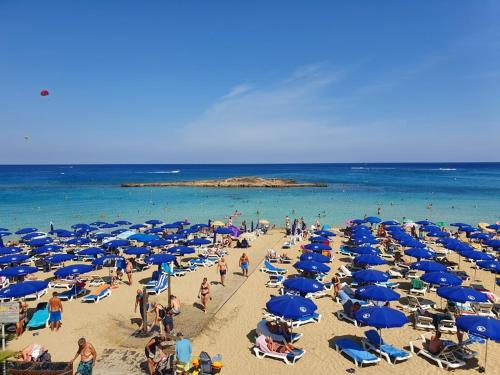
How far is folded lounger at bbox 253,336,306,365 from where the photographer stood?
9.59 metres

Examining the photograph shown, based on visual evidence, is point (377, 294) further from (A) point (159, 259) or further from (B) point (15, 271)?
(B) point (15, 271)

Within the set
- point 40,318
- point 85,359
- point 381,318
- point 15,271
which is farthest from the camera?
point 15,271

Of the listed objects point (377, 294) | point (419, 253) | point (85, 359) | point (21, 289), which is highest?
point (377, 294)

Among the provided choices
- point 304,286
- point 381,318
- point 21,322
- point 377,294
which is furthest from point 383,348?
point 21,322

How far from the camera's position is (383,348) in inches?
388

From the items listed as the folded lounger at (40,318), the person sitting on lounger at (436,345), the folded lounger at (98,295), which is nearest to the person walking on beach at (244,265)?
the folded lounger at (98,295)

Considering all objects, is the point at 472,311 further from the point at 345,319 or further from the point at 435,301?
the point at 345,319

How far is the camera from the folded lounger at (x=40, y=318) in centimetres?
1130

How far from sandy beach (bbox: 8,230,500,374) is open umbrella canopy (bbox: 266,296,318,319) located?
1265mm

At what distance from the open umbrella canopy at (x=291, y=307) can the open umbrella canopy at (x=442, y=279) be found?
5.51 metres

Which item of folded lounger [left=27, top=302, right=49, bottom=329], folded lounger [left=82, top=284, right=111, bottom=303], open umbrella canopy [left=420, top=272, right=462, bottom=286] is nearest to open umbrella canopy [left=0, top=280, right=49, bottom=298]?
folded lounger [left=27, top=302, right=49, bottom=329]

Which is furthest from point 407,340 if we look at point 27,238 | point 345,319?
point 27,238

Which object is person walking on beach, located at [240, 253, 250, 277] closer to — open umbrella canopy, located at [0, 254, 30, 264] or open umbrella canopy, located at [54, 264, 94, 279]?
open umbrella canopy, located at [54, 264, 94, 279]

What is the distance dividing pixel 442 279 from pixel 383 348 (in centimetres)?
428
